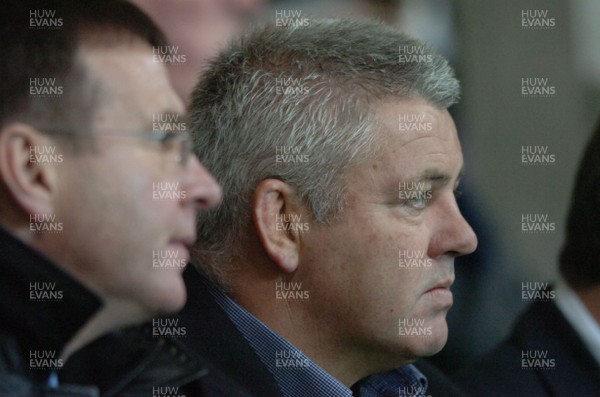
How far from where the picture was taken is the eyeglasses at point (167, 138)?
1.65 m

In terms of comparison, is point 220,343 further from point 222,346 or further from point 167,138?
point 167,138

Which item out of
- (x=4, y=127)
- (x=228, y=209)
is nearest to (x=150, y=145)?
(x=4, y=127)

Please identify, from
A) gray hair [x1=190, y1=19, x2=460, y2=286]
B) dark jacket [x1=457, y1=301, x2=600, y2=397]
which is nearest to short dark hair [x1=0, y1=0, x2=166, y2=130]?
gray hair [x1=190, y1=19, x2=460, y2=286]

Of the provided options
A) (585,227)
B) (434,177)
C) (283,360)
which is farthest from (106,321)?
(585,227)

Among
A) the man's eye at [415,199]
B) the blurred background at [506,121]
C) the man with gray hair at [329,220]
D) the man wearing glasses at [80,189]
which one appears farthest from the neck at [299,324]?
the blurred background at [506,121]

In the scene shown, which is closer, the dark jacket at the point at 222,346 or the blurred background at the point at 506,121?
the dark jacket at the point at 222,346

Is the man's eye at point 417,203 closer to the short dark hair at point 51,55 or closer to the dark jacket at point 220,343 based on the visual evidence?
the dark jacket at point 220,343

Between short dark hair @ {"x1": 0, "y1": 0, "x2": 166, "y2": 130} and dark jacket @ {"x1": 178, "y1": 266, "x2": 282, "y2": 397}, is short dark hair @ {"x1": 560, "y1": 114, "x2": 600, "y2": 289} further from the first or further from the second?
short dark hair @ {"x1": 0, "y1": 0, "x2": 166, "y2": 130}

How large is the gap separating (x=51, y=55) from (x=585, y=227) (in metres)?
1.56

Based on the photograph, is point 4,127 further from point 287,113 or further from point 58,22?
point 287,113

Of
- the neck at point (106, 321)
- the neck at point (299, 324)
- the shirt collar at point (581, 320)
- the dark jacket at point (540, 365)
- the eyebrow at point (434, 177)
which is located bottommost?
the dark jacket at point (540, 365)

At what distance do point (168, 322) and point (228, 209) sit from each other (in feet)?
0.90

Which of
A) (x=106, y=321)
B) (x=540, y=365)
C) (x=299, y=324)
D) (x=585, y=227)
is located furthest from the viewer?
(x=585, y=227)

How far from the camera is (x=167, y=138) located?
1.76m
